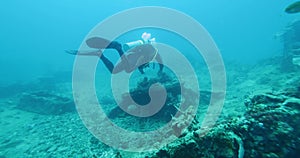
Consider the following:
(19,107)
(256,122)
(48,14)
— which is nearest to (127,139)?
(256,122)

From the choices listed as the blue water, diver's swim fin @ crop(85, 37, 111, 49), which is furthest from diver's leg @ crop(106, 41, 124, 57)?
the blue water

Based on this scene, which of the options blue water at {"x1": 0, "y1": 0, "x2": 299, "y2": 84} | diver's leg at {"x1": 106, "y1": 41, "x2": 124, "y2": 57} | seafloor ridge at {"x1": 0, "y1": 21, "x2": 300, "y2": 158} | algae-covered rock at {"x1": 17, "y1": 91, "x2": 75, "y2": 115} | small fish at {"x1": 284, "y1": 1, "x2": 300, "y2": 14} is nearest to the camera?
seafloor ridge at {"x1": 0, "y1": 21, "x2": 300, "y2": 158}

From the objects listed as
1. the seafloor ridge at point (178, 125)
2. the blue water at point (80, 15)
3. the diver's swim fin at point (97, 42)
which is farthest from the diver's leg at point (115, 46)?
the blue water at point (80, 15)

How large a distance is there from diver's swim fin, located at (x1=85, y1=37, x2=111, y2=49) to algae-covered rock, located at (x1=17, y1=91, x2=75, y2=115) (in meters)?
7.14

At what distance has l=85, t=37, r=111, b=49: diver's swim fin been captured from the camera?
7.35 meters

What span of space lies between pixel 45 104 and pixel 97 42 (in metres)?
8.60

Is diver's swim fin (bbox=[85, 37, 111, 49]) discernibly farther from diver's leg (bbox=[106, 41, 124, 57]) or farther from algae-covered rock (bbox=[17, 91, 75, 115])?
algae-covered rock (bbox=[17, 91, 75, 115])

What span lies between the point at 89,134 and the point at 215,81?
12.3m

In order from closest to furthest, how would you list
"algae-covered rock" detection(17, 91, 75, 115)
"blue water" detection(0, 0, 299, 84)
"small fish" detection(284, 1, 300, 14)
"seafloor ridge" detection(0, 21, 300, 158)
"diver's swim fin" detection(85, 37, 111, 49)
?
"seafloor ridge" detection(0, 21, 300, 158) < "small fish" detection(284, 1, 300, 14) < "diver's swim fin" detection(85, 37, 111, 49) < "algae-covered rock" detection(17, 91, 75, 115) < "blue water" detection(0, 0, 299, 84)

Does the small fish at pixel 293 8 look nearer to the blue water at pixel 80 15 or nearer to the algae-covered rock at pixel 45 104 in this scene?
the algae-covered rock at pixel 45 104

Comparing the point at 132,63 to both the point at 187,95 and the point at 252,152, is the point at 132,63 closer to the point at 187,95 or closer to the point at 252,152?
the point at 187,95

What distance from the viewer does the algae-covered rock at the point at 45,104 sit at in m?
13.3

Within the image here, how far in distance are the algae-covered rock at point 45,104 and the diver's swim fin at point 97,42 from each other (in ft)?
23.4

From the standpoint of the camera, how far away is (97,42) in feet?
24.7
